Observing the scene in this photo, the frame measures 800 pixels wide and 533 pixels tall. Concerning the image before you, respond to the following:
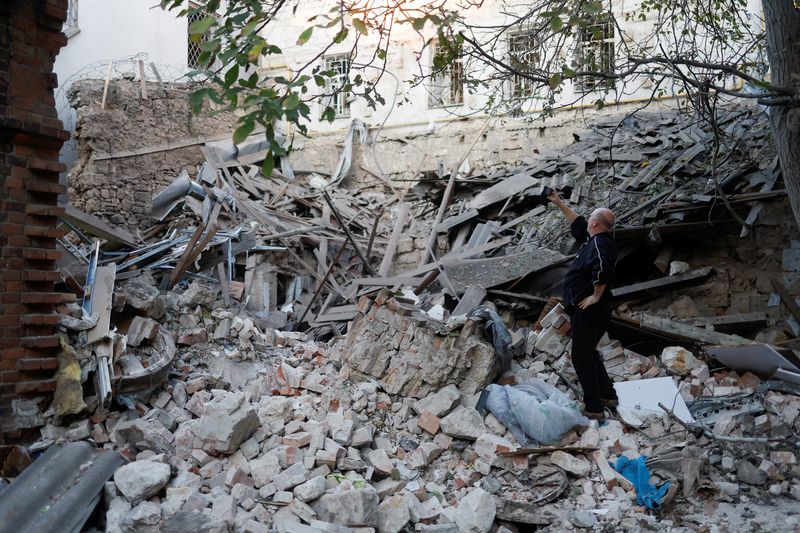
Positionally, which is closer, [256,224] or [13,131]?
[13,131]

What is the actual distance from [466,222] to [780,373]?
5.92 meters

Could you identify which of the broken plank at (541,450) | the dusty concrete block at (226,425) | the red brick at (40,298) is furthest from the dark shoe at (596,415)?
the red brick at (40,298)

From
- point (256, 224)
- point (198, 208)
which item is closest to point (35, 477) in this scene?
point (256, 224)

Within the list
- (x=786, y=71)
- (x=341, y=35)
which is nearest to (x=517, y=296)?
(x=786, y=71)

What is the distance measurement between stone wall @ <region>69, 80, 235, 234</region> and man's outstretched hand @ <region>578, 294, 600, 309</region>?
392 inches

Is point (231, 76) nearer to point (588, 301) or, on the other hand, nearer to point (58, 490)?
point (58, 490)

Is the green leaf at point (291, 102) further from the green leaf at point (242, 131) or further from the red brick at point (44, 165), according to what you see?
the red brick at point (44, 165)

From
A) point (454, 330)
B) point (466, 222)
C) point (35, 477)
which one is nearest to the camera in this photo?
point (35, 477)

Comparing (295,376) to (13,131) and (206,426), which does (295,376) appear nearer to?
(206,426)

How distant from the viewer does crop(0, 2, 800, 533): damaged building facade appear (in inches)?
174

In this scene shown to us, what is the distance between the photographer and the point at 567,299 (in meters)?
5.64

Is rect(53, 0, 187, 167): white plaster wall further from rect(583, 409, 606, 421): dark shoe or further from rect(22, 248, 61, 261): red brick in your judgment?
rect(583, 409, 606, 421): dark shoe

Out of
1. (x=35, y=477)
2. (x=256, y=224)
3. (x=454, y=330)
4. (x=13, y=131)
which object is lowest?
(x=35, y=477)

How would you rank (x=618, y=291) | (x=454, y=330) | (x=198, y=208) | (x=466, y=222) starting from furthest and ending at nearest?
(x=198, y=208)
(x=466, y=222)
(x=618, y=291)
(x=454, y=330)
